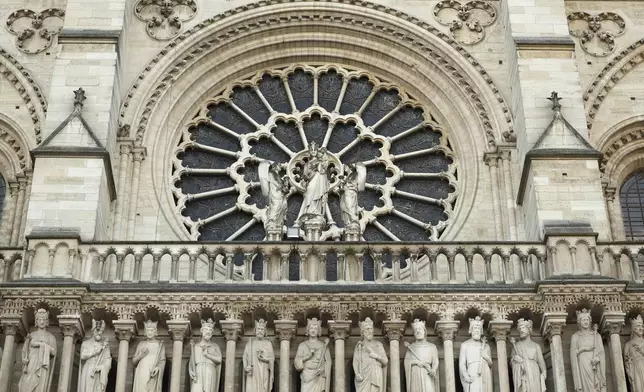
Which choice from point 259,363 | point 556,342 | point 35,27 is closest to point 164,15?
point 35,27

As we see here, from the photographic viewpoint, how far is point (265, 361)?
57.9 ft

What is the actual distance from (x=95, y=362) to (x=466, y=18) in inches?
346

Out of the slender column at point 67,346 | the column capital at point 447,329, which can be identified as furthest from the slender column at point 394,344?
the slender column at point 67,346

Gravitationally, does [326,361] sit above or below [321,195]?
below

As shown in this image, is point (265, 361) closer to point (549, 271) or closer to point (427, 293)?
point (427, 293)

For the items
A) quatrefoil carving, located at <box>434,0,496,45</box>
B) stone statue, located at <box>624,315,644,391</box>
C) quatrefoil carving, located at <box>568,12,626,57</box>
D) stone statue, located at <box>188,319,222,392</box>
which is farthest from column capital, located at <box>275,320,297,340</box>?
quatrefoil carving, located at <box>568,12,626,57</box>

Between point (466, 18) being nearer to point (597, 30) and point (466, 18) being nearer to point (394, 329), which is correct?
point (597, 30)

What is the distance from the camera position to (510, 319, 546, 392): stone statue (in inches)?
691

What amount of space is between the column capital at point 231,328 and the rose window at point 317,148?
105 inches

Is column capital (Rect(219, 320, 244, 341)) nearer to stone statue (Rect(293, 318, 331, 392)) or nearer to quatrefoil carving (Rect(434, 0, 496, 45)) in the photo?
stone statue (Rect(293, 318, 331, 392))

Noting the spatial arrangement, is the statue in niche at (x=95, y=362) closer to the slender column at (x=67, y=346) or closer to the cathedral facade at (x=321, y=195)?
the cathedral facade at (x=321, y=195)

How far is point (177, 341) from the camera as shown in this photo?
17906mm

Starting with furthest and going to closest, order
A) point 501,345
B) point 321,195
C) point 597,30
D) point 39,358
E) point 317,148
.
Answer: point 597,30
point 317,148
point 321,195
point 501,345
point 39,358

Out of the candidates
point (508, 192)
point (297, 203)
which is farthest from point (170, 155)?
point (508, 192)
